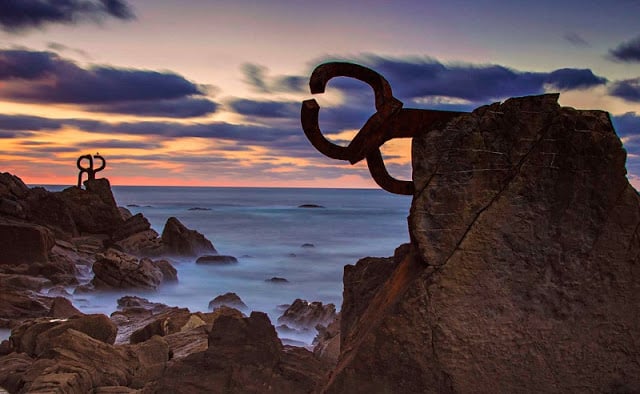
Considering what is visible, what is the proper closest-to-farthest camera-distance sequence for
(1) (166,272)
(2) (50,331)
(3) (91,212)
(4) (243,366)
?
(4) (243,366) → (2) (50,331) → (1) (166,272) → (3) (91,212)

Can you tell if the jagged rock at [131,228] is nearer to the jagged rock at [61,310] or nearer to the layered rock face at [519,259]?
the jagged rock at [61,310]

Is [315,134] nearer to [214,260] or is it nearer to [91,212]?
[214,260]

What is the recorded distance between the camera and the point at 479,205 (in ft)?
7.44

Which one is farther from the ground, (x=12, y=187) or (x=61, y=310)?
(x=12, y=187)

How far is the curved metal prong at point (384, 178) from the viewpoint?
2.47m

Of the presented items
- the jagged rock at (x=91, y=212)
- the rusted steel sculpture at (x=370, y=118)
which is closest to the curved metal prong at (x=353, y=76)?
the rusted steel sculpture at (x=370, y=118)

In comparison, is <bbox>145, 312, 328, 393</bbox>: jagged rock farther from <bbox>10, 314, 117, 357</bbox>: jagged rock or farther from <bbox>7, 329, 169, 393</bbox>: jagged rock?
<bbox>10, 314, 117, 357</bbox>: jagged rock

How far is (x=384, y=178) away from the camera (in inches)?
98.6

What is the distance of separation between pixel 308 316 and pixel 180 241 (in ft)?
24.2

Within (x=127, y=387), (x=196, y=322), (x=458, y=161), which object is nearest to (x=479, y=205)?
(x=458, y=161)

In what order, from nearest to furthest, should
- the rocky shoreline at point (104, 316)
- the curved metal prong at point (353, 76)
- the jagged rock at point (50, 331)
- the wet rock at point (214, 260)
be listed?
the curved metal prong at point (353, 76), the rocky shoreline at point (104, 316), the jagged rock at point (50, 331), the wet rock at point (214, 260)

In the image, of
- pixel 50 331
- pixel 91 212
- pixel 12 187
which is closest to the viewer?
pixel 50 331

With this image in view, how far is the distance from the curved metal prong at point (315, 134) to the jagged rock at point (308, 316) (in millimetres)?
6169

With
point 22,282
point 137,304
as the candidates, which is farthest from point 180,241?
point 137,304
